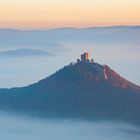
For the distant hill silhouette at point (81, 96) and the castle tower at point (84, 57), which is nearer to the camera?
the castle tower at point (84, 57)

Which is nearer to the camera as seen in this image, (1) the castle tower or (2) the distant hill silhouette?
(1) the castle tower

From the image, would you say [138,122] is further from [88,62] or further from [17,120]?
[17,120]

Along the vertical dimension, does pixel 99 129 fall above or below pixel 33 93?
below

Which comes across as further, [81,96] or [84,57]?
[81,96]

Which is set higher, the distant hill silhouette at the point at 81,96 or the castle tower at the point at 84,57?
the castle tower at the point at 84,57

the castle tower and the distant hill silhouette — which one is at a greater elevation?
the castle tower

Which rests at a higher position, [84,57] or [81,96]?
[84,57]

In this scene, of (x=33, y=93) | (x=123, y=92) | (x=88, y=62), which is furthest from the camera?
(x=33, y=93)

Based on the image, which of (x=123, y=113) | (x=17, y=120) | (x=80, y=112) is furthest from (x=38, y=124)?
(x=123, y=113)
